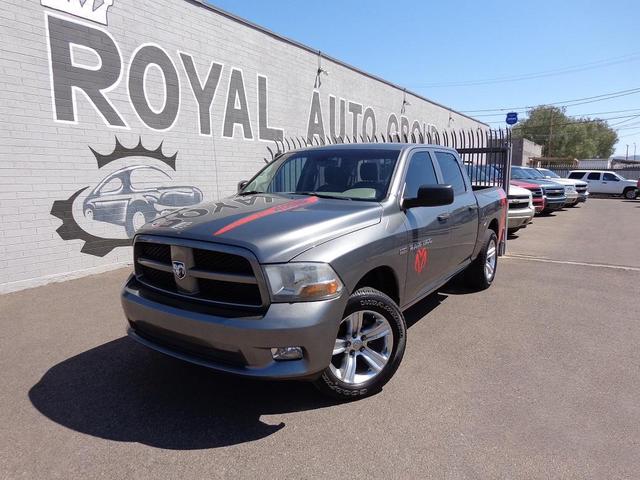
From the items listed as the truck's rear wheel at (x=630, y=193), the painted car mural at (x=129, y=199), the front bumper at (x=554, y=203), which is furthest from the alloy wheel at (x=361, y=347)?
the truck's rear wheel at (x=630, y=193)

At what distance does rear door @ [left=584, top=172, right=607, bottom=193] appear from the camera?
88.1 ft

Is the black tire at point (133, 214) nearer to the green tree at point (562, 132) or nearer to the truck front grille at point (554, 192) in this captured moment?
the truck front grille at point (554, 192)

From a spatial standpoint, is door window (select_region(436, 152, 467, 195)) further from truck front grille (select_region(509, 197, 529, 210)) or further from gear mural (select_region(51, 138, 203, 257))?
truck front grille (select_region(509, 197, 529, 210))

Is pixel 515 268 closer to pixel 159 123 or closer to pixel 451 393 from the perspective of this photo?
pixel 451 393

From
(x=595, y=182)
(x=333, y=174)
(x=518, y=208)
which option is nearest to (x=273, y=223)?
(x=333, y=174)

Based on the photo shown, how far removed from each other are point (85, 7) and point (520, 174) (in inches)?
587

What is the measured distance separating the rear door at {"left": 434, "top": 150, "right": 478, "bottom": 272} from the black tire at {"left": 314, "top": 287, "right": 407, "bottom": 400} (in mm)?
1510

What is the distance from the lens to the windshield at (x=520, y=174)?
1587 centimetres

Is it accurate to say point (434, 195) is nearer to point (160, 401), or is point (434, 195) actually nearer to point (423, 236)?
point (423, 236)

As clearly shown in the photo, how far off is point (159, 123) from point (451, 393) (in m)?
6.52

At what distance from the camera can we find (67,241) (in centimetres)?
632

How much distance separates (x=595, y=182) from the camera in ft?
88.6

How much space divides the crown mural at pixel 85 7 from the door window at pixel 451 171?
18.3 ft

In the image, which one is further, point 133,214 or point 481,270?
point 133,214
